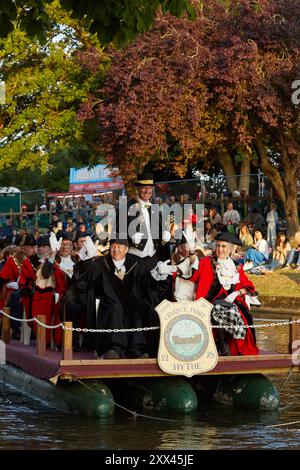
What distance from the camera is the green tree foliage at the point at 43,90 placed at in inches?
1684

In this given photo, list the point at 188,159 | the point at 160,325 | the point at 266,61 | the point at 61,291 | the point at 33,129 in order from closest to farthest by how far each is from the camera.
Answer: the point at 160,325 → the point at 61,291 → the point at 266,61 → the point at 188,159 → the point at 33,129

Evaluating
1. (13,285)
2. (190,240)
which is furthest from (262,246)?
(190,240)

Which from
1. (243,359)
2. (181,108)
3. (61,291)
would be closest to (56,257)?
(61,291)

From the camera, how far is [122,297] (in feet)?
50.0

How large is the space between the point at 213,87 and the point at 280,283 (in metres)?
8.73

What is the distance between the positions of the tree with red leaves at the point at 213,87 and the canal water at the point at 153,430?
71.5 feet

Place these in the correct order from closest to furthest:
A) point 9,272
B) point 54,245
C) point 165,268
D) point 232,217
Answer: point 165,268 < point 54,245 < point 9,272 < point 232,217

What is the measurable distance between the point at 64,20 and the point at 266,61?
29.2 ft

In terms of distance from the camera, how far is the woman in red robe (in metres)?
15.2

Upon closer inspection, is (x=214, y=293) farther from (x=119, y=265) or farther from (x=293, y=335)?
(x=119, y=265)

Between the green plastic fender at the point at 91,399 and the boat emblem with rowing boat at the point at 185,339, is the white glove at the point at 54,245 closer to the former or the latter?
the green plastic fender at the point at 91,399

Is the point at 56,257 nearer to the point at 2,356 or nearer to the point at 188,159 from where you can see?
the point at 2,356

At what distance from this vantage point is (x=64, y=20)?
4206 centimetres
